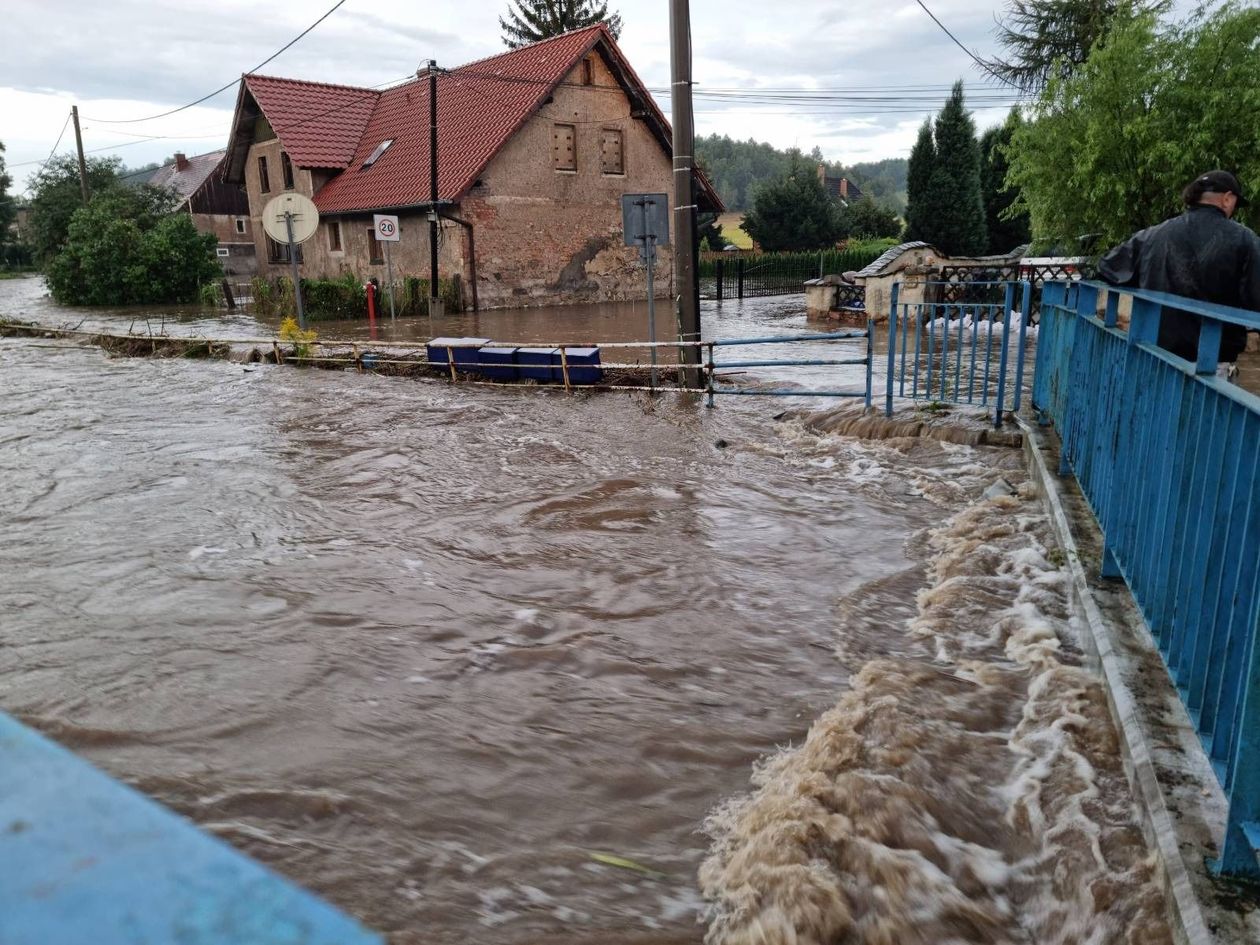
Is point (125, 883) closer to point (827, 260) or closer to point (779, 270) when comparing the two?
point (779, 270)

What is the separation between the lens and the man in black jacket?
15.3 ft

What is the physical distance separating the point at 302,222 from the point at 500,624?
552 inches

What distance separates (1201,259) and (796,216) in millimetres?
45552

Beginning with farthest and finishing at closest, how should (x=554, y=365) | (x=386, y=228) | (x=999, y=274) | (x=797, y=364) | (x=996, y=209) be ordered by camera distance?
1. (x=996, y=209)
2. (x=999, y=274)
3. (x=386, y=228)
4. (x=554, y=365)
5. (x=797, y=364)

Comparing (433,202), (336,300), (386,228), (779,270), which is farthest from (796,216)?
(386,228)

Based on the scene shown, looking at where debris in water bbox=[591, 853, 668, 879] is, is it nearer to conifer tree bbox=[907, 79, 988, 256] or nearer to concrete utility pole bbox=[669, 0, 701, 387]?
concrete utility pole bbox=[669, 0, 701, 387]

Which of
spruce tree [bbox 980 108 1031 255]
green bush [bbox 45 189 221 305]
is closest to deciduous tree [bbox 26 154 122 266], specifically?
green bush [bbox 45 189 221 305]

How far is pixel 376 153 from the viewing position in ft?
98.2

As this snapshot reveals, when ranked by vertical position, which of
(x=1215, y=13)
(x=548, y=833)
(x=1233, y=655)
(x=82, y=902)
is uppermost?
(x=1215, y=13)

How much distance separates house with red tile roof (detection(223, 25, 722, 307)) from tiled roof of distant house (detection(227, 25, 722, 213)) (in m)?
0.06

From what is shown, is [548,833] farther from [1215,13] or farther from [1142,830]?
[1215,13]

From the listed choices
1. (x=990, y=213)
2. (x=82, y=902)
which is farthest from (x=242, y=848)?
(x=990, y=213)

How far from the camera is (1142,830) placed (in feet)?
9.30

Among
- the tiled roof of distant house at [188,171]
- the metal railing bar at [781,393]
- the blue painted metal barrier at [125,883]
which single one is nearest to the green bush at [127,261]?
the tiled roof of distant house at [188,171]
